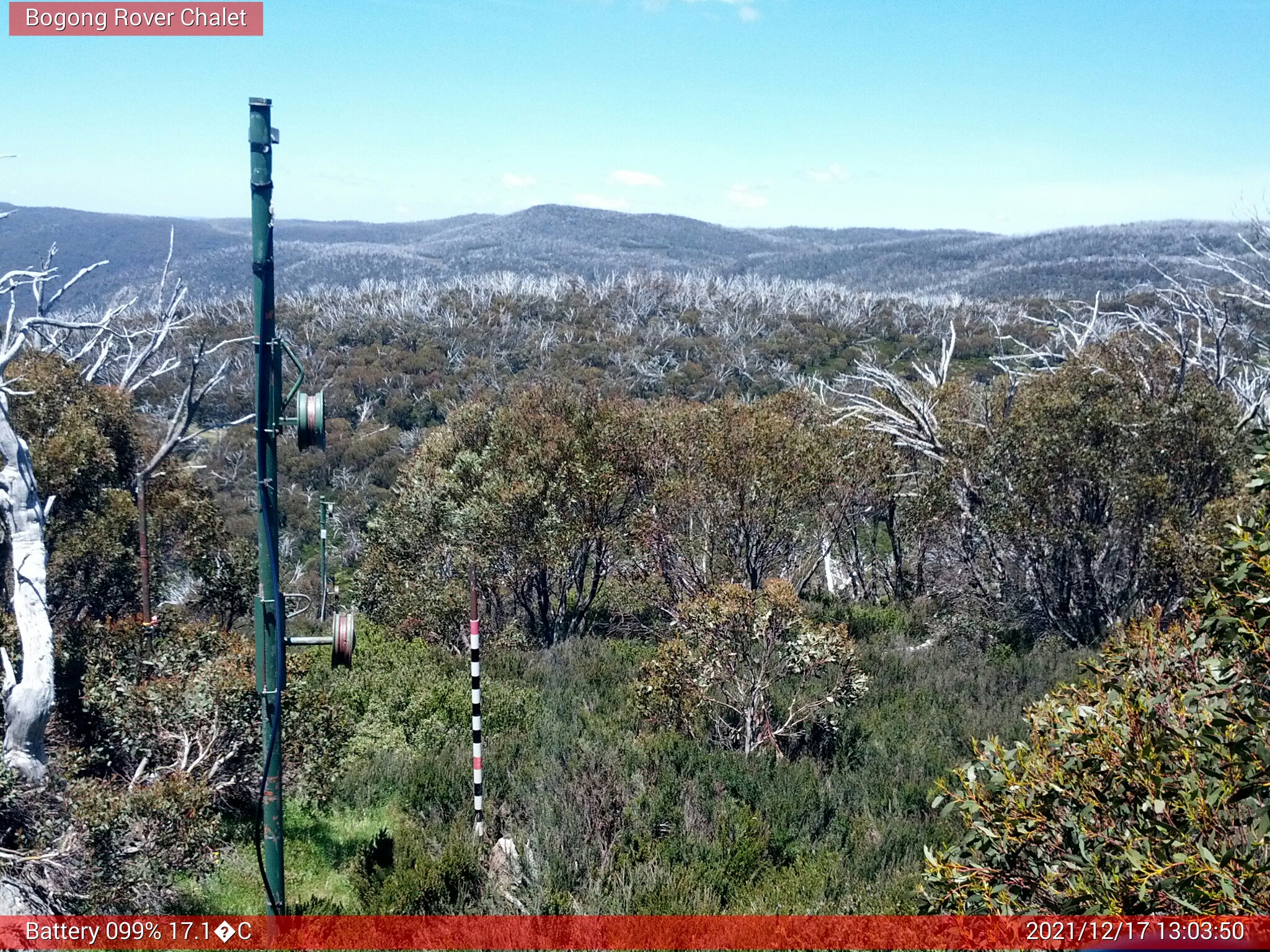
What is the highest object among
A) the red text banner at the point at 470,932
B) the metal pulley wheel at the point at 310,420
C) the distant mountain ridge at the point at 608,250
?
the distant mountain ridge at the point at 608,250

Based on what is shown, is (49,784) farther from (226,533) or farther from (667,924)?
(226,533)

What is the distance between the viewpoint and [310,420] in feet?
14.6

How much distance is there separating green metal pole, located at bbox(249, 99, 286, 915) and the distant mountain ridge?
5440cm

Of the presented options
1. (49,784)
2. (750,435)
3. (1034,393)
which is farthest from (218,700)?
(1034,393)

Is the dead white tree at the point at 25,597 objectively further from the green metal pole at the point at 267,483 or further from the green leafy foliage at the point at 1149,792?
the green leafy foliage at the point at 1149,792

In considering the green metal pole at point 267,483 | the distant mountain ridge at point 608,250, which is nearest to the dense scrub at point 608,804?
the green metal pole at point 267,483

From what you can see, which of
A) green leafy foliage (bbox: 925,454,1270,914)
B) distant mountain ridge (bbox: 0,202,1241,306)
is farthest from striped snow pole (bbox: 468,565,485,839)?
distant mountain ridge (bbox: 0,202,1241,306)

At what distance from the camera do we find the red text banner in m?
5.22

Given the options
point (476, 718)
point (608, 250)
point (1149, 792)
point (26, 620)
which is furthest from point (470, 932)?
point (608, 250)

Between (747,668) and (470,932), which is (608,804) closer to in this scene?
(470,932)

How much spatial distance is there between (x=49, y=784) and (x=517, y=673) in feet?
Result: 20.3

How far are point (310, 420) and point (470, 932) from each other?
307cm

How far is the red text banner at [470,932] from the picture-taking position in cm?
522

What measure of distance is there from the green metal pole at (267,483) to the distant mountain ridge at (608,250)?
54.4m
